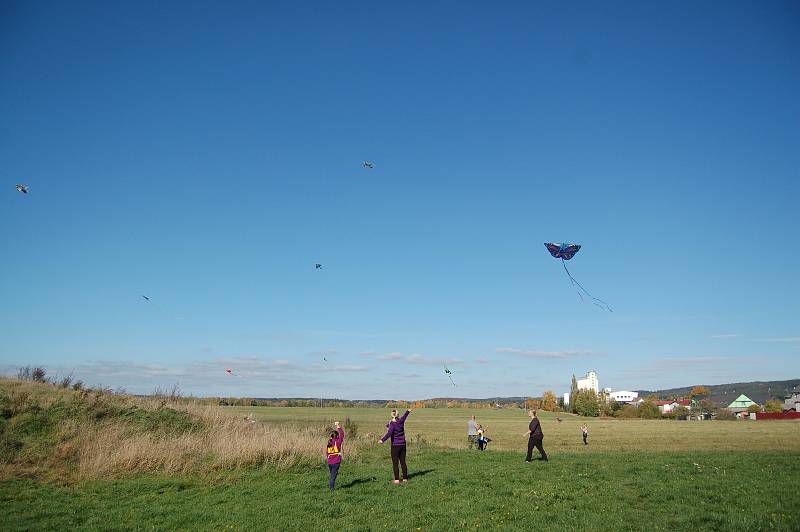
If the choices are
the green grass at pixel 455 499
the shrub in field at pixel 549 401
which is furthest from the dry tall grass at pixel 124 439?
the shrub in field at pixel 549 401

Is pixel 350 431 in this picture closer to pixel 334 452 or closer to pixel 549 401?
pixel 334 452

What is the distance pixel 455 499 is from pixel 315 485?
205 inches

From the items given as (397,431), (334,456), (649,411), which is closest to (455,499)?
(397,431)

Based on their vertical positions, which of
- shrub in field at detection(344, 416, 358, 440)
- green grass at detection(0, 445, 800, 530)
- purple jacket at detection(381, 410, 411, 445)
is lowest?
green grass at detection(0, 445, 800, 530)

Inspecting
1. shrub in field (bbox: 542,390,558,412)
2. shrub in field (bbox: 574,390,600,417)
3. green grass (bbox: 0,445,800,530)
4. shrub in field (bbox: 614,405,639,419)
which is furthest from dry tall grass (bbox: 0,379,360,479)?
shrub in field (bbox: 542,390,558,412)

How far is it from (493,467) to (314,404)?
12636 cm

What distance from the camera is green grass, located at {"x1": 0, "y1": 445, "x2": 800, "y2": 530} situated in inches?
412

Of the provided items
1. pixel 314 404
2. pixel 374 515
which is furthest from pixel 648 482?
pixel 314 404

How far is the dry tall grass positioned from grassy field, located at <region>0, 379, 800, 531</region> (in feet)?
0.22

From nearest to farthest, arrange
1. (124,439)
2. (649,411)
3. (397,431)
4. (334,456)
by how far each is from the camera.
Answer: (334,456), (397,431), (124,439), (649,411)

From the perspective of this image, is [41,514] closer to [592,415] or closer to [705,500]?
[705,500]

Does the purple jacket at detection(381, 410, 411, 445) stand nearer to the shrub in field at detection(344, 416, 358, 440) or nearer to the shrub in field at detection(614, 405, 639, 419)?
the shrub in field at detection(344, 416, 358, 440)

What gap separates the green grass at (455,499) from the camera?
10461 mm

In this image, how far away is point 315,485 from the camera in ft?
53.0
